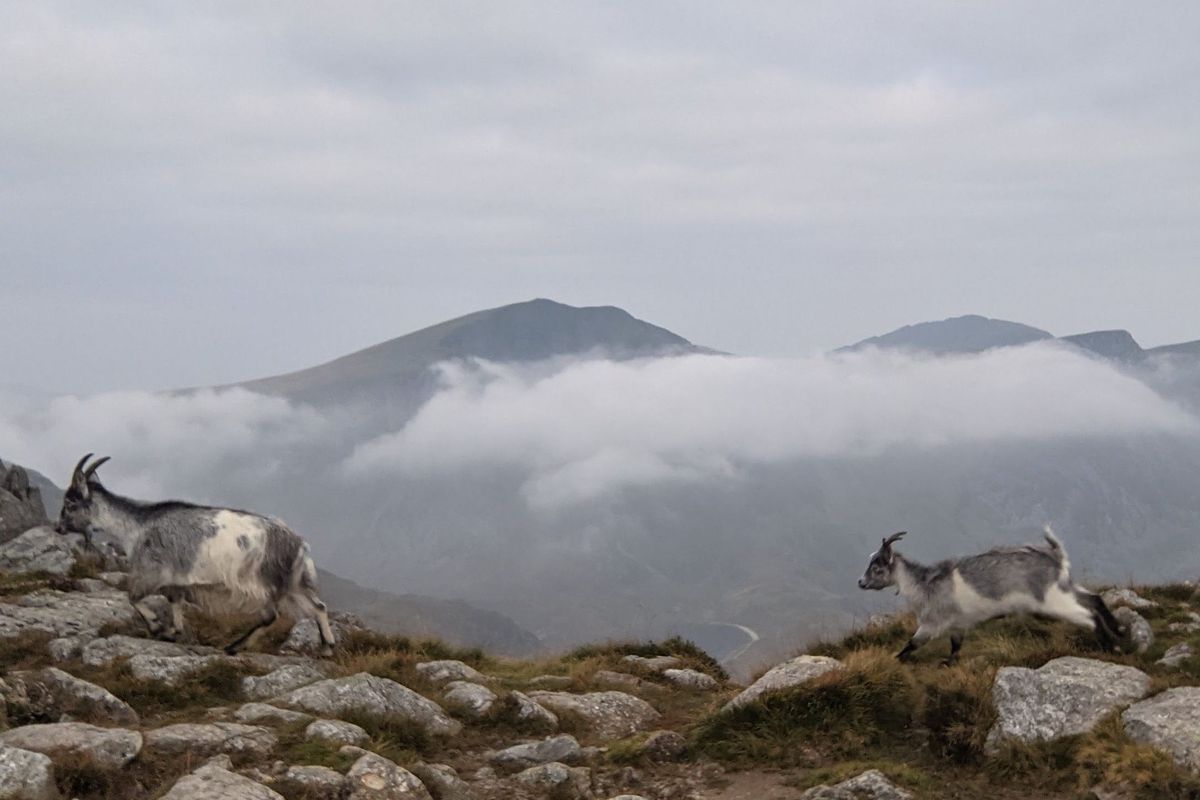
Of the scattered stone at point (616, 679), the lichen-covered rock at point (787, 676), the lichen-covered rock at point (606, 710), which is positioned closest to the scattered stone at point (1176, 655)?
the lichen-covered rock at point (787, 676)

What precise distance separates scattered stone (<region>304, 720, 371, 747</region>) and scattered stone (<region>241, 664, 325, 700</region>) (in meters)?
2.15

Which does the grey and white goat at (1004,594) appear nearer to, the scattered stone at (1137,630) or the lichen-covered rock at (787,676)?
the scattered stone at (1137,630)

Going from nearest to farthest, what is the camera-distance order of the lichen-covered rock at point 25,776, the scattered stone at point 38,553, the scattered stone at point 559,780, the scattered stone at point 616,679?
the lichen-covered rock at point 25,776, the scattered stone at point 559,780, the scattered stone at point 616,679, the scattered stone at point 38,553

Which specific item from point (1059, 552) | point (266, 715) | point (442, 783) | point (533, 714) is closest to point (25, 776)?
point (266, 715)

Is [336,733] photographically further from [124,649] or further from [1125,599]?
[1125,599]

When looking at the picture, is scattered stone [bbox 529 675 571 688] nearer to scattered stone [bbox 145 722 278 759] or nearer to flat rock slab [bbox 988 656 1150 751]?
scattered stone [bbox 145 722 278 759]

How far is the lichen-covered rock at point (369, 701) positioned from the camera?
13055 millimetres

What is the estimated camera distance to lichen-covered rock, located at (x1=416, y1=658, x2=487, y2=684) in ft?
53.1

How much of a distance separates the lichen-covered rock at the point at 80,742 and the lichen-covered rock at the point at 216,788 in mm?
999

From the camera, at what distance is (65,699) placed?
12.3 metres

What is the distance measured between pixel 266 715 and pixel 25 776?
3137mm

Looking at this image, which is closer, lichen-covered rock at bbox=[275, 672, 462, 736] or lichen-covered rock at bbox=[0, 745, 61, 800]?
lichen-covered rock at bbox=[0, 745, 61, 800]

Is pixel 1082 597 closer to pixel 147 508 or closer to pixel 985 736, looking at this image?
pixel 985 736

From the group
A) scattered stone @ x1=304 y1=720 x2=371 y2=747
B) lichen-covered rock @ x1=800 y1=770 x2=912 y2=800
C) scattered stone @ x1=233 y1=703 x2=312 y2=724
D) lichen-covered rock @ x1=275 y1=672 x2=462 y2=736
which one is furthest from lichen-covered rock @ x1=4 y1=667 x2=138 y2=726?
lichen-covered rock @ x1=800 y1=770 x2=912 y2=800
